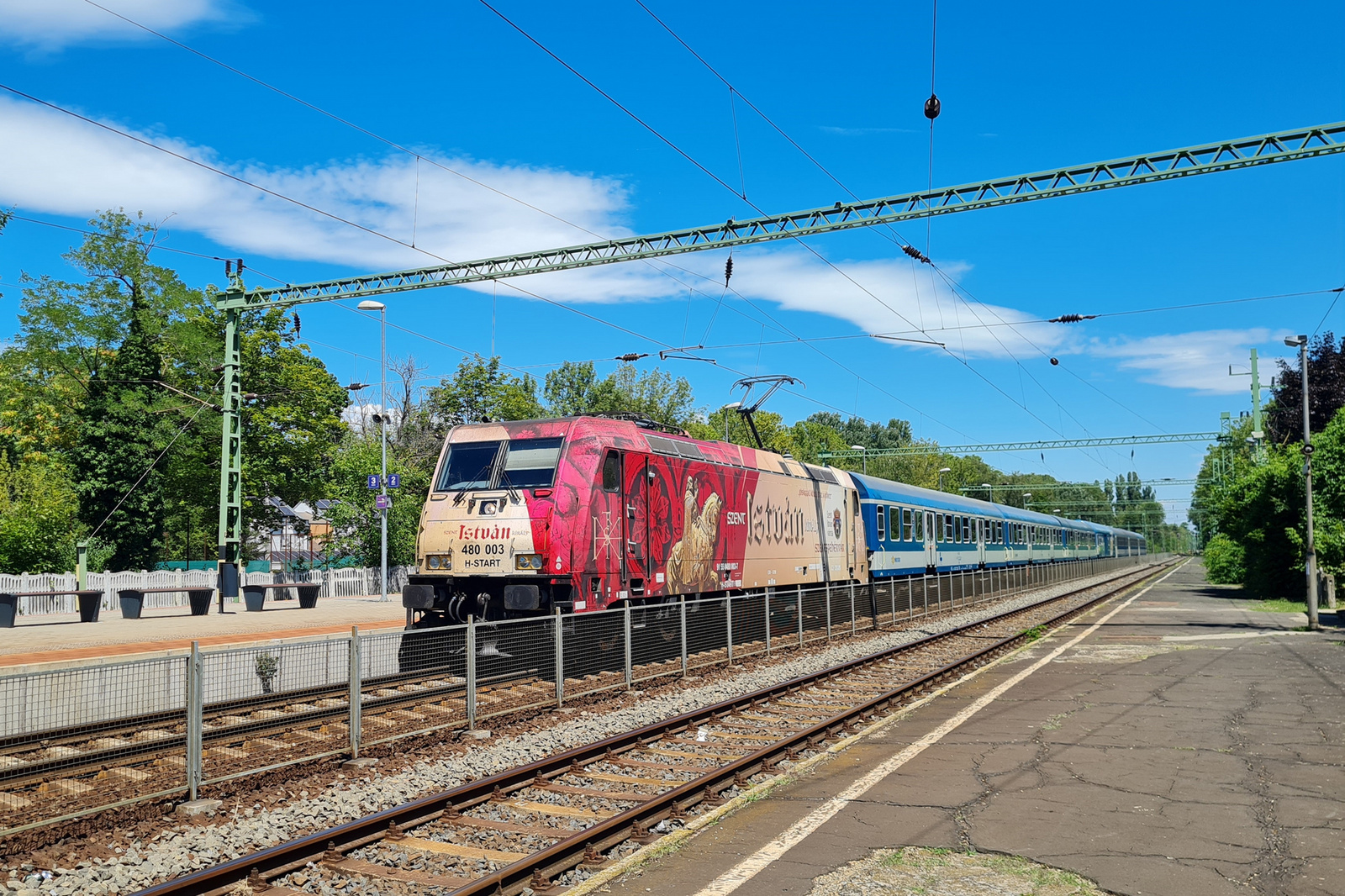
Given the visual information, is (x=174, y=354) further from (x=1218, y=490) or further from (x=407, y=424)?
(x=1218, y=490)

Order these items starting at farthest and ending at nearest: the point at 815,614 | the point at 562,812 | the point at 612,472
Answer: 1. the point at 815,614
2. the point at 612,472
3. the point at 562,812

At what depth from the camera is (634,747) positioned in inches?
410

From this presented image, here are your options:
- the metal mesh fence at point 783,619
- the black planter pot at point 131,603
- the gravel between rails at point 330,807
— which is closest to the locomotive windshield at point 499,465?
the gravel between rails at point 330,807

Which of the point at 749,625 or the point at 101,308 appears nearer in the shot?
the point at 749,625

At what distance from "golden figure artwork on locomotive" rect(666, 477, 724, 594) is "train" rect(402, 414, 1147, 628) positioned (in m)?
0.03

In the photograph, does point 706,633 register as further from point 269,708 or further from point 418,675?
point 269,708

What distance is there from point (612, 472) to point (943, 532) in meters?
22.5

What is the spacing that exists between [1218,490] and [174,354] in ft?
169

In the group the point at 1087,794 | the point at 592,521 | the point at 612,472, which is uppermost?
the point at 612,472

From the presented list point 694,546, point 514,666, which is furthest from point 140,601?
point 514,666

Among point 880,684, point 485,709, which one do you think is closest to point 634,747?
point 485,709

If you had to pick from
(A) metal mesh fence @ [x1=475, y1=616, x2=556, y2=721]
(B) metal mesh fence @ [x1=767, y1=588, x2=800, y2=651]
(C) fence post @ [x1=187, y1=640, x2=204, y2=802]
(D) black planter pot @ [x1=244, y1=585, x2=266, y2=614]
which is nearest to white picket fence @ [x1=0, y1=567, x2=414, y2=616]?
(D) black planter pot @ [x1=244, y1=585, x2=266, y2=614]

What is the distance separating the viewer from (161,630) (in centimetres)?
2214

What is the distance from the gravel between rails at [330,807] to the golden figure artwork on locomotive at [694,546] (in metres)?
2.38
